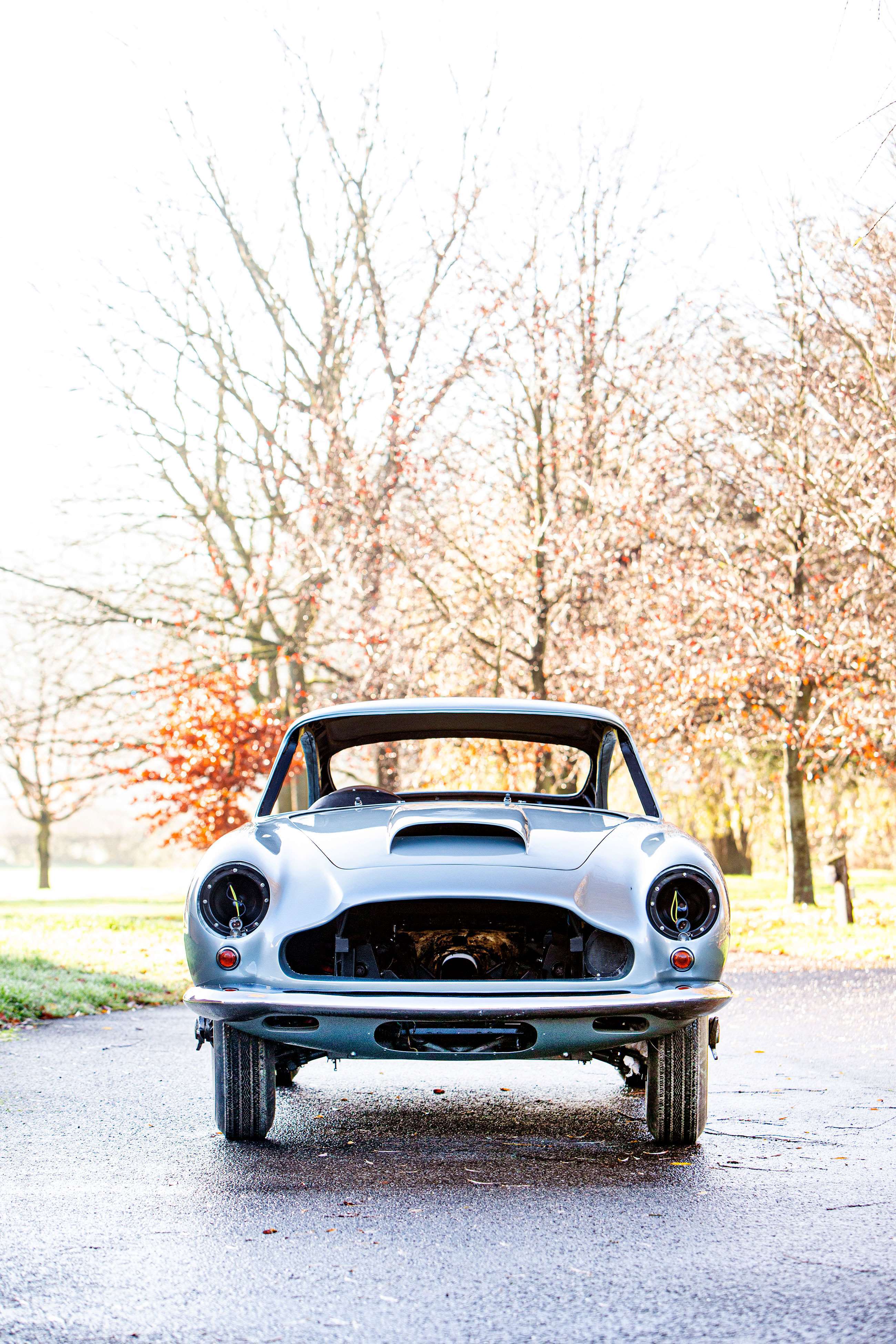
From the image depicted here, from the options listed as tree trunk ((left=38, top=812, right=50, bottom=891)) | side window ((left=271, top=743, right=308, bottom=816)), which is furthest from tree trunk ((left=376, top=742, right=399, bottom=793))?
tree trunk ((left=38, top=812, right=50, bottom=891))

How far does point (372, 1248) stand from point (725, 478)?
16146 millimetres

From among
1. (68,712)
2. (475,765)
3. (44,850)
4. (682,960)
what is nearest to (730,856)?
(475,765)

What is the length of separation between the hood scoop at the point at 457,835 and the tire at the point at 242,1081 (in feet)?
2.85

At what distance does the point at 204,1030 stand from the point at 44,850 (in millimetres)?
30793

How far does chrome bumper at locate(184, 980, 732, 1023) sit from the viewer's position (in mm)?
4281

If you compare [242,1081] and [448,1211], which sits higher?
[242,1081]

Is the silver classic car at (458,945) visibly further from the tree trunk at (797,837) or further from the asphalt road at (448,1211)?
the tree trunk at (797,837)

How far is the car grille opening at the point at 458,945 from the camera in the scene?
4.65 m

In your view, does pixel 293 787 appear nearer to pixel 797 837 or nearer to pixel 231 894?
pixel 797 837

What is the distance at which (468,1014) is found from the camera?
4262mm

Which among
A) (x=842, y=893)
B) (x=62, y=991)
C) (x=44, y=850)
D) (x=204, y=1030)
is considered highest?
(x=204, y=1030)

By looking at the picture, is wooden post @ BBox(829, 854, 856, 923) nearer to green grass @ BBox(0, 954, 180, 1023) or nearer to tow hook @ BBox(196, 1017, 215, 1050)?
green grass @ BBox(0, 954, 180, 1023)

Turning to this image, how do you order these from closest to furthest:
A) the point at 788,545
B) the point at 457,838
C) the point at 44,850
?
the point at 457,838 < the point at 788,545 < the point at 44,850

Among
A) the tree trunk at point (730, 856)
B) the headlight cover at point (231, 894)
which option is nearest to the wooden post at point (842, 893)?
the headlight cover at point (231, 894)
